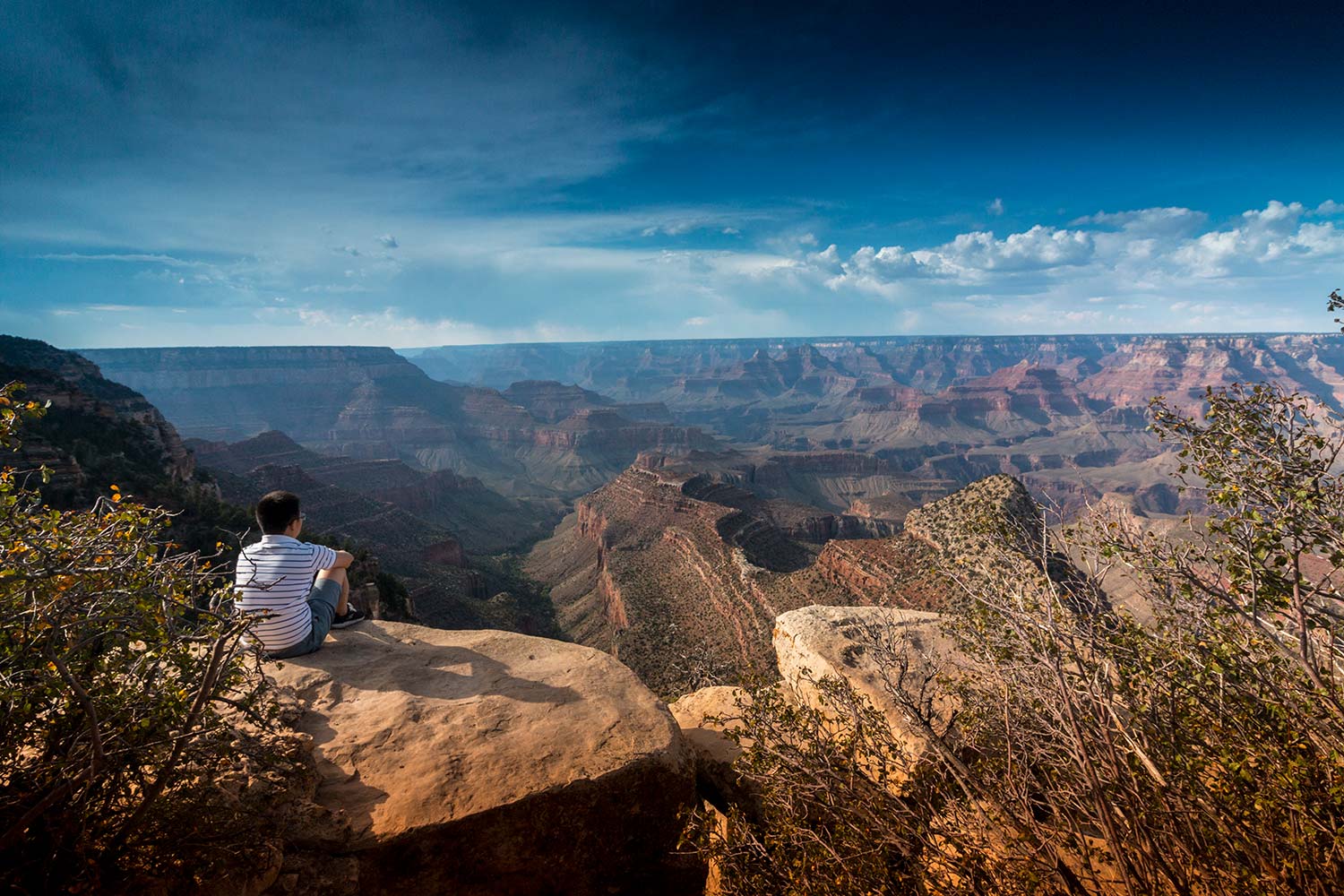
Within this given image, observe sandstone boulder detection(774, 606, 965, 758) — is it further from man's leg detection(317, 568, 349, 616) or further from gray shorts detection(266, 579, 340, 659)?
man's leg detection(317, 568, 349, 616)

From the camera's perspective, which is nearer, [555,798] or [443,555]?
[555,798]

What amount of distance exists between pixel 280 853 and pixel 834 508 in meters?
120

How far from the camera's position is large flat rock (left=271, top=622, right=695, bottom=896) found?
5.16 meters

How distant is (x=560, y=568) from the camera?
65.8 meters

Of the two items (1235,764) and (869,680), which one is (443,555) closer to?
(869,680)

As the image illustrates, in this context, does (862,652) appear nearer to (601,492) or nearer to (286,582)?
(286,582)

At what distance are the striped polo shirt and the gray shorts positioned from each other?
0.14 meters

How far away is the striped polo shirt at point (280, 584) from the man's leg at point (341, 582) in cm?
85

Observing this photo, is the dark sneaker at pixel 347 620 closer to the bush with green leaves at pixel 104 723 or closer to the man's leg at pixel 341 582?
the man's leg at pixel 341 582

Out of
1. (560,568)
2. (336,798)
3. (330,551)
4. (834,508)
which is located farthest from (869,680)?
(834,508)

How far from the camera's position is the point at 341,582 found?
851 cm

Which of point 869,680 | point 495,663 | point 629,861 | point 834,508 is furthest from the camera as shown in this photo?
point 834,508

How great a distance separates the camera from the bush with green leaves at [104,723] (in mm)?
3486

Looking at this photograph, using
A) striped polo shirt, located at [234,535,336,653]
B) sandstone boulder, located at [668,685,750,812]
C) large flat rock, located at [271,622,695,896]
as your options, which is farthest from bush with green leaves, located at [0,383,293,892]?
sandstone boulder, located at [668,685,750,812]
